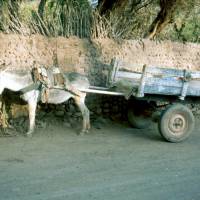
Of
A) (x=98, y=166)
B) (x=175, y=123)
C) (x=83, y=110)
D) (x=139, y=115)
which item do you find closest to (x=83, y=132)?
(x=83, y=110)

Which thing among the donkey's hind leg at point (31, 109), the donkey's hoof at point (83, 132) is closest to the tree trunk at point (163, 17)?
the donkey's hoof at point (83, 132)

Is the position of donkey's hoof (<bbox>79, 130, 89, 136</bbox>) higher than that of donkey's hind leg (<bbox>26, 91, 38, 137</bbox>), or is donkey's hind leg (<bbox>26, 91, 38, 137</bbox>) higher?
donkey's hind leg (<bbox>26, 91, 38, 137</bbox>)

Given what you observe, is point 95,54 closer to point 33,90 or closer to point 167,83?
point 33,90

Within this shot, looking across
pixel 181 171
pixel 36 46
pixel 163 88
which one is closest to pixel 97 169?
pixel 181 171

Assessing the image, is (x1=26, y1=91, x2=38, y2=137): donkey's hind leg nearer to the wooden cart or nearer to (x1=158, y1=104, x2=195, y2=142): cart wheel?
the wooden cart

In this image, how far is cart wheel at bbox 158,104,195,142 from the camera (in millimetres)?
9555

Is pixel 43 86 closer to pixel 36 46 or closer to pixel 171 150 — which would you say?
pixel 36 46

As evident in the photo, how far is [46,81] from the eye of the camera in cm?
966

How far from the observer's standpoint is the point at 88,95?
1166cm

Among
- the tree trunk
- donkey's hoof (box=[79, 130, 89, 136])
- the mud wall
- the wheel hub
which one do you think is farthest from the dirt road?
the tree trunk

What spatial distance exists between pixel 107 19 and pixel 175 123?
402cm

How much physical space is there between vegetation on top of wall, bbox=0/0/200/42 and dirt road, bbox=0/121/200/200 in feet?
7.44

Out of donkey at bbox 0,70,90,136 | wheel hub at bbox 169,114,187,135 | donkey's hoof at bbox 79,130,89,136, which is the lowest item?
donkey's hoof at bbox 79,130,89,136

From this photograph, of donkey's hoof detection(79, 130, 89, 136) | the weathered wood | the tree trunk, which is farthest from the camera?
the tree trunk
